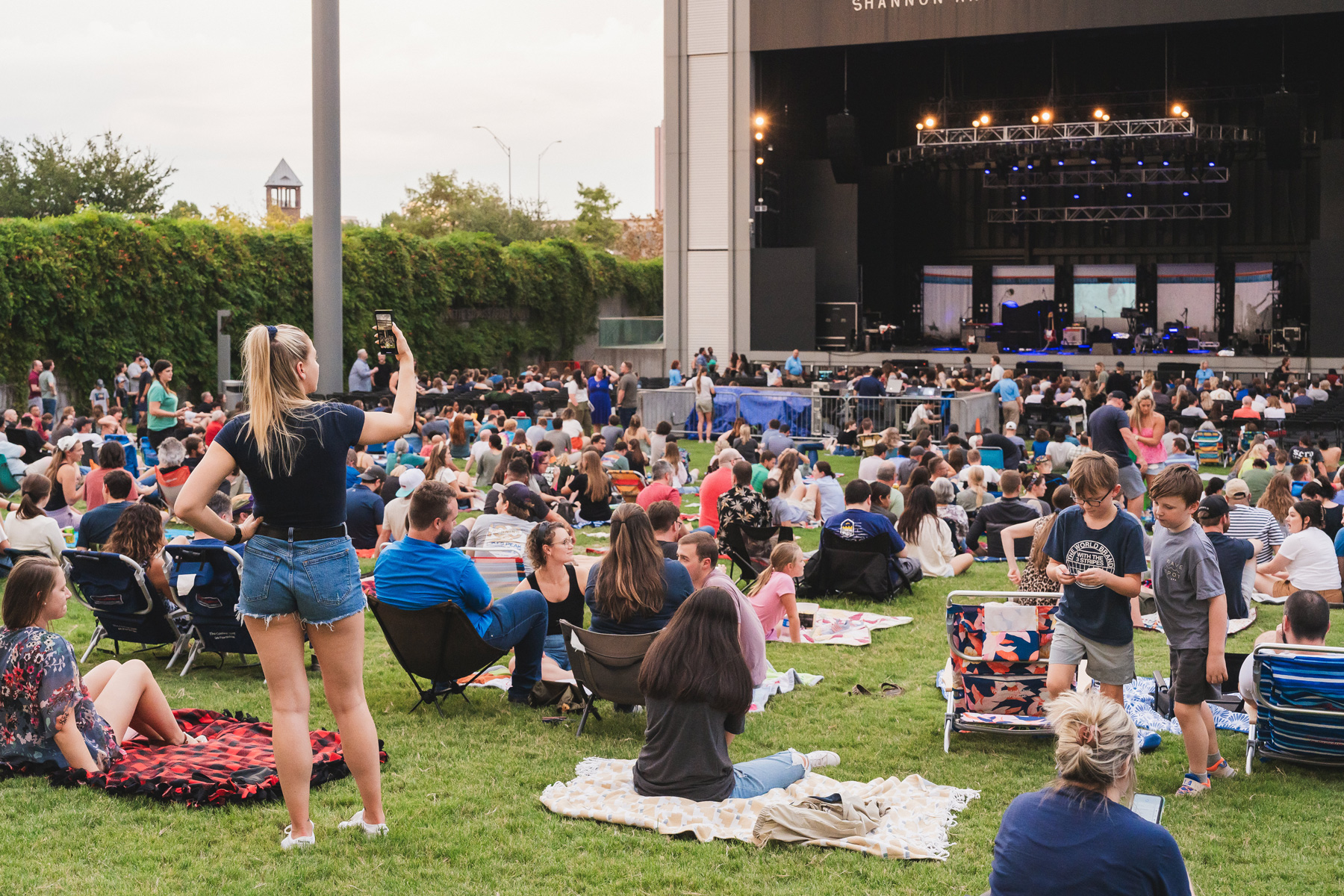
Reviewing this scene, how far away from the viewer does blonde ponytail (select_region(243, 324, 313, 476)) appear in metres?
3.73

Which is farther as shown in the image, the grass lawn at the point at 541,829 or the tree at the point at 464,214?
the tree at the point at 464,214

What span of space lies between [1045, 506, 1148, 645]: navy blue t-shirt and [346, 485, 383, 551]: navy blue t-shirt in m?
6.37

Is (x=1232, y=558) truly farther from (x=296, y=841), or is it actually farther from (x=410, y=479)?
(x=410, y=479)

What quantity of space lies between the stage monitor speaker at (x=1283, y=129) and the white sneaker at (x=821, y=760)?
2771 cm

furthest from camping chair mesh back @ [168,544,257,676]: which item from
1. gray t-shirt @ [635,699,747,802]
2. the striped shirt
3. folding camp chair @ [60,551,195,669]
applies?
the striped shirt

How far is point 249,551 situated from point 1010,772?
131 inches

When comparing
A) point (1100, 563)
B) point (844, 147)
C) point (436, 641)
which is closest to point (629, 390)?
point (844, 147)

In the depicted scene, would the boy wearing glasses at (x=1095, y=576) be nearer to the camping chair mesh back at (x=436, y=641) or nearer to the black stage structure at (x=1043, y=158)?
the camping chair mesh back at (x=436, y=641)

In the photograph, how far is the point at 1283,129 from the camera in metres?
28.4

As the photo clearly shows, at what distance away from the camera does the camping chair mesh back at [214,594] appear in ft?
21.0

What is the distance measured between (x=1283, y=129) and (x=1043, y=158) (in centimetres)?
548

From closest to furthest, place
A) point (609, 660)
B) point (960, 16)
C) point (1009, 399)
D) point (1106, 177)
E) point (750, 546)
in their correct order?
point (609, 660), point (750, 546), point (1009, 399), point (960, 16), point (1106, 177)

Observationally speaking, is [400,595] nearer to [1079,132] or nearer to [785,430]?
[785,430]

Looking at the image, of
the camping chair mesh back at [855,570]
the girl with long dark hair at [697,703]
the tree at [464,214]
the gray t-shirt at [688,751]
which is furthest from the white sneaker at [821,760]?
the tree at [464,214]
